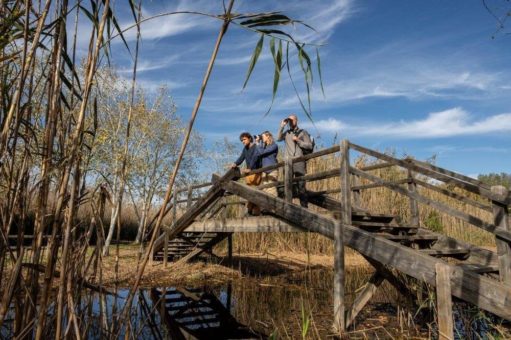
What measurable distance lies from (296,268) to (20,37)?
9.91 meters

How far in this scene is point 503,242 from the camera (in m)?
4.51

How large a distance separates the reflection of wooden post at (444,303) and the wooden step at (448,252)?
3.14 ft

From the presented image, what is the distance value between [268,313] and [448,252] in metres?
2.75

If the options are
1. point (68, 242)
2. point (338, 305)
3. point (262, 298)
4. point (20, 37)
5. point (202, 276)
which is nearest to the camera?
point (68, 242)

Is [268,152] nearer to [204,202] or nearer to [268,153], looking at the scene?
[268,153]

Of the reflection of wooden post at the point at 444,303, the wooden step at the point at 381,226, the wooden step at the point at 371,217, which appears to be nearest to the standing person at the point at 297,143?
the wooden step at the point at 371,217

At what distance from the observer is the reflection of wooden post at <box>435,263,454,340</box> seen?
363cm

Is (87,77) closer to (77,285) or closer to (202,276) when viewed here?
(77,285)

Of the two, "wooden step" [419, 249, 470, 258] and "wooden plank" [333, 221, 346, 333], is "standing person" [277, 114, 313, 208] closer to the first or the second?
"wooden plank" [333, 221, 346, 333]

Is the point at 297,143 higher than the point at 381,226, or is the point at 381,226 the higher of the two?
the point at 297,143

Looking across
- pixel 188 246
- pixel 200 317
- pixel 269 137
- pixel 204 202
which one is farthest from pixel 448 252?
pixel 188 246

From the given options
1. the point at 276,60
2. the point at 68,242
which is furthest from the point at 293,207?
the point at 68,242

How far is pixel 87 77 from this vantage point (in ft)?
5.13

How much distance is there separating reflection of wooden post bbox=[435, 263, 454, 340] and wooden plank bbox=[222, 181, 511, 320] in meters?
0.06
